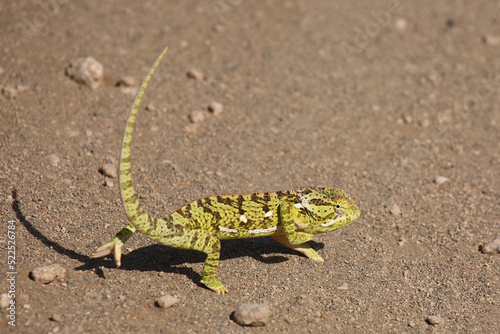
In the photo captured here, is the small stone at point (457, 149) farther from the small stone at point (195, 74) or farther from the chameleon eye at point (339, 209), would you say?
the small stone at point (195, 74)

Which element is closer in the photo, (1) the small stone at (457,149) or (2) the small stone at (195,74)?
(1) the small stone at (457,149)

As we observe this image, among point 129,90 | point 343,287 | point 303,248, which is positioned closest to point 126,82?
point 129,90

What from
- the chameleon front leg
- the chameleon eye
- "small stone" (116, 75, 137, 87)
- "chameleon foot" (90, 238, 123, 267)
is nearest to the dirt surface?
"small stone" (116, 75, 137, 87)

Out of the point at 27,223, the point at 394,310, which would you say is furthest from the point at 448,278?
the point at 27,223

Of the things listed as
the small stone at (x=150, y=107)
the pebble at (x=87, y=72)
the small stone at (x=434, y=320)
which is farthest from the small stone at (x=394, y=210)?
the pebble at (x=87, y=72)

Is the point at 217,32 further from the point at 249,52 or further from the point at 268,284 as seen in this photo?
the point at 268,284

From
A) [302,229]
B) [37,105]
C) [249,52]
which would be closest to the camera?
[302,229]
